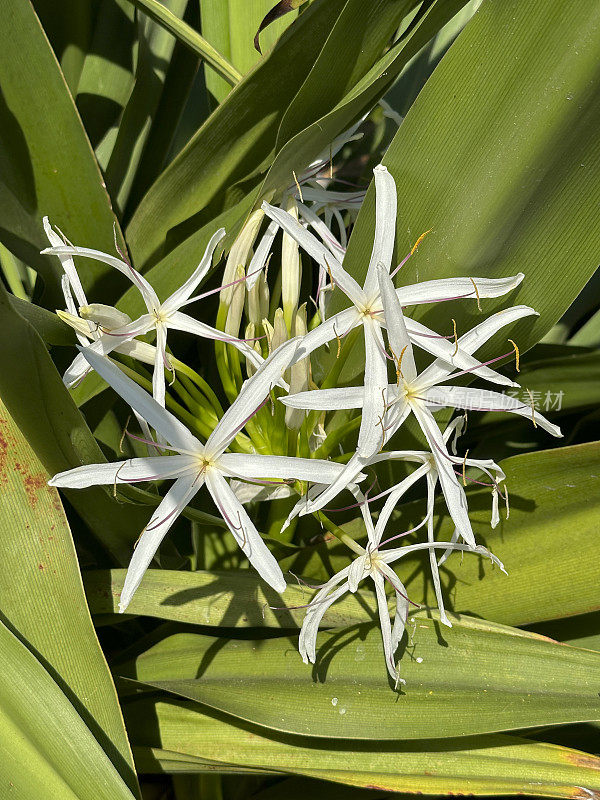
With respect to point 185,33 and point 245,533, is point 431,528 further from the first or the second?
point 185,33

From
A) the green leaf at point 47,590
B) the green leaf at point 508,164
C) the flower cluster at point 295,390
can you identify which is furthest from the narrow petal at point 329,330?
the green leaf at point 47,590

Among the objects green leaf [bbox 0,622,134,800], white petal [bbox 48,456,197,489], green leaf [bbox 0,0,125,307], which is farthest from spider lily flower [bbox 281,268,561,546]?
green leaf [bbox 0,0,125,307]

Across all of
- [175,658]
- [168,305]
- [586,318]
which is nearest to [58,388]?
[168,305]

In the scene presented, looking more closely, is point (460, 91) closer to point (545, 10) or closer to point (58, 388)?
point (545, 10)

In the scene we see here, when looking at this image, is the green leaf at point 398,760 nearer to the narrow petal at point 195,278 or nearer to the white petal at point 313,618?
the white petal at point 313,618

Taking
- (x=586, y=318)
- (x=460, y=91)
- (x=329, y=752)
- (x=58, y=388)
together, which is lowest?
(x=329, y=752)
